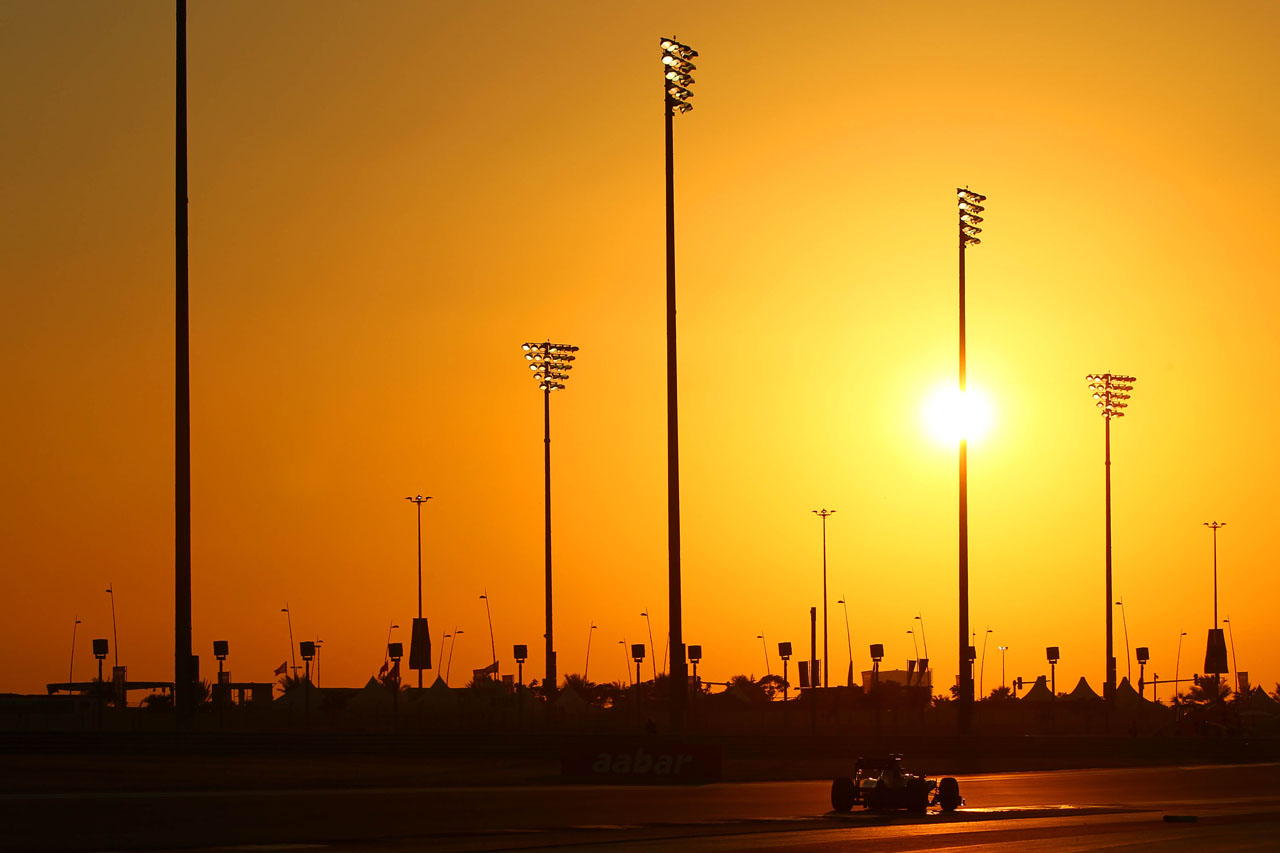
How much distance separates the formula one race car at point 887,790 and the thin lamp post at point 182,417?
1659 cm

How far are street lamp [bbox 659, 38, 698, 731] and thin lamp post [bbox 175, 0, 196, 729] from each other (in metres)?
12.4

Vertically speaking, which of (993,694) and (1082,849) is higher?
(1082,849)

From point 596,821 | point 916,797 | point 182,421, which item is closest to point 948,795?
point 916,797

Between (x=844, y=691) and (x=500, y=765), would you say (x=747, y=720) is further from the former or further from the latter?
(x=500, y=765)

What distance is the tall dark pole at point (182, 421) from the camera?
40.9 meters

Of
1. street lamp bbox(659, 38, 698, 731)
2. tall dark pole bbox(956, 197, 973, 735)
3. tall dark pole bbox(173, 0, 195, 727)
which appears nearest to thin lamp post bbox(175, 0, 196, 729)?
tall dark pole bbox(173, 0, 195, 727)

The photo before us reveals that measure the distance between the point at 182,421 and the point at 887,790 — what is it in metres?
19.5

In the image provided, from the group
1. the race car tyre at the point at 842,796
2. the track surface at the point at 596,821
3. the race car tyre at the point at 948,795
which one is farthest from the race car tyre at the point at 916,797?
the race car tyre at the point at 842,796

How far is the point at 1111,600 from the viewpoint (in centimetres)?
8638

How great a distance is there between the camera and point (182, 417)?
41656mm

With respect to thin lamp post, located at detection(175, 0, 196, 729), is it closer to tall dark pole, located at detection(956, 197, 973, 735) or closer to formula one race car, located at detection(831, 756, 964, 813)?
formula one race car, located at detection(831, 756, 964, 813)

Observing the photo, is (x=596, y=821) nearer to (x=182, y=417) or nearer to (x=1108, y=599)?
(x=182, y=417)

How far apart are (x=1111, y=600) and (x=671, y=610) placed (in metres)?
48.0

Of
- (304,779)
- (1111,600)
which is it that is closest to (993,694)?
(1111,600)
